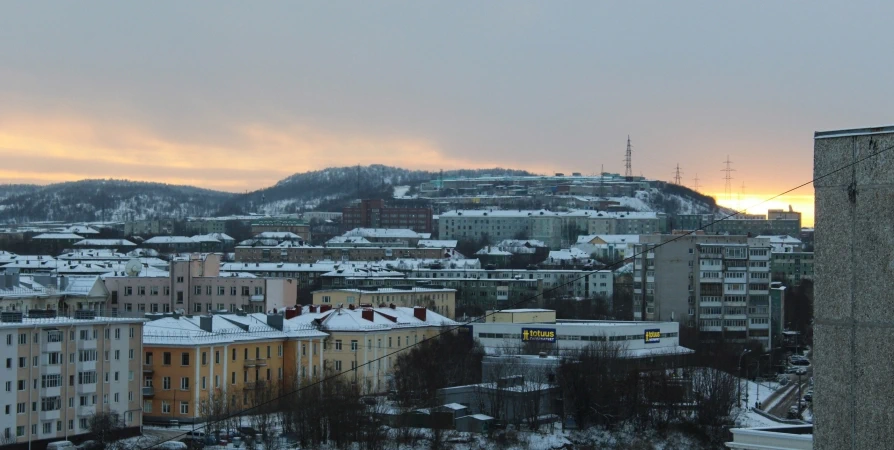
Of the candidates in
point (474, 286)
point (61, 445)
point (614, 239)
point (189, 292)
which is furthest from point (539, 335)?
point (614, 239)

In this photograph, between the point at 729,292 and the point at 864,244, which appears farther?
the point at 729,292

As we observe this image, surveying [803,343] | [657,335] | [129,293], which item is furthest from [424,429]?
[803,343]

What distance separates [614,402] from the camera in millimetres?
25922

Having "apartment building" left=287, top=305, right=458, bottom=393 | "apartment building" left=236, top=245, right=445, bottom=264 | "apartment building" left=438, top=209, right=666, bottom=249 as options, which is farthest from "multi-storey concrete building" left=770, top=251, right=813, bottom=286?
"apartment building" left=287, top=305, right=458, bottom=393

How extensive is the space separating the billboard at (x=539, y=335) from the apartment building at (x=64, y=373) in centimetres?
1049

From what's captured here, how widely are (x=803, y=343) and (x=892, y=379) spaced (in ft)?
133

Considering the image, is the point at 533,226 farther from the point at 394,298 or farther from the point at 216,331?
the point at 216,331

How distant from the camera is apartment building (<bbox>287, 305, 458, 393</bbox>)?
28.2 m

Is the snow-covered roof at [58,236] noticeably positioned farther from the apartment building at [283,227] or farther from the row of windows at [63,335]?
the row of windows at [63,335]

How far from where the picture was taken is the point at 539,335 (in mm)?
30344

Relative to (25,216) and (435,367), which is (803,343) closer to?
(435,367)

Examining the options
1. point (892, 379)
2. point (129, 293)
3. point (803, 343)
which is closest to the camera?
point (892, 379)

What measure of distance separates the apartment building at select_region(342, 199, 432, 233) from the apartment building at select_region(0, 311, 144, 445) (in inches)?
3682

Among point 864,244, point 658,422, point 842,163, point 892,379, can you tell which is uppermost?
point 842,163
